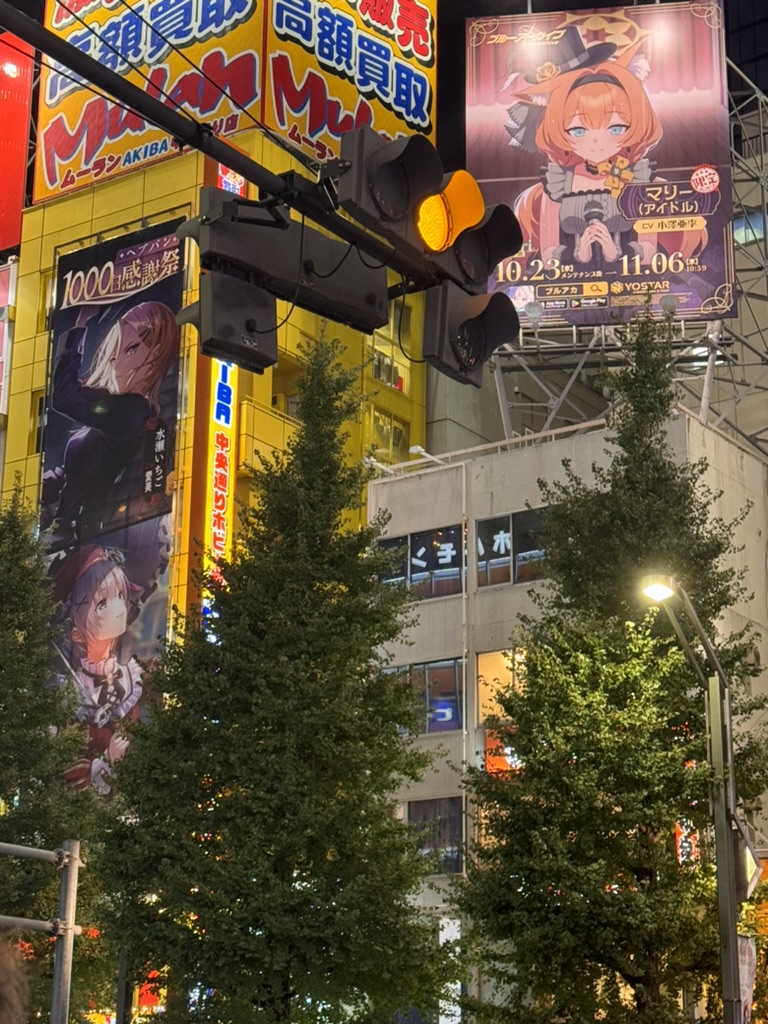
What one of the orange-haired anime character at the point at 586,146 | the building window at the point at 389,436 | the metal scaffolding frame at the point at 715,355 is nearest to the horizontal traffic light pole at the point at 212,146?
the metal scaffolding frame at the point at 715,355

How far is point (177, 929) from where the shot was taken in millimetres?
23469

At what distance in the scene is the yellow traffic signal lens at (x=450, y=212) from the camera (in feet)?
23.0

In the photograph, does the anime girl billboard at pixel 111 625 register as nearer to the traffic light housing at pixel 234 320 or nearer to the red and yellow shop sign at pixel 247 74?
the red and yellow shop sign at pixel 247 74

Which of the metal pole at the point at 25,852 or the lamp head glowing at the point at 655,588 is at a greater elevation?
the lamp head glowing at the point at 655,588

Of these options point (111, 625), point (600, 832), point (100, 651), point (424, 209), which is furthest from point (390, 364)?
point (424, 209)

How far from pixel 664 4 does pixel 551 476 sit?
17.3 metres

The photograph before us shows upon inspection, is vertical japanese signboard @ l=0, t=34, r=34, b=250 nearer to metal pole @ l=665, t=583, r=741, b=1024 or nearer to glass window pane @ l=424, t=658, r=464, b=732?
glass window pane @ l=424, t=658, r=464, b=732

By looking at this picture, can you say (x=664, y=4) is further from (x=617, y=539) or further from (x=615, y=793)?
(x=615, y=793)

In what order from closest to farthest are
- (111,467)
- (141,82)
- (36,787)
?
(36,787) < (111,467) < (141,82)

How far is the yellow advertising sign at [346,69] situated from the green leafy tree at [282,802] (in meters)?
28.7

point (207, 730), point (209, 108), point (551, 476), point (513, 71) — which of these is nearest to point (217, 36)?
point (209, 108)

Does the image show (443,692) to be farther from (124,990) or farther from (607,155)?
(124,990)

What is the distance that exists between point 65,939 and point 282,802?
825cm

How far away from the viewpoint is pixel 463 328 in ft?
24.6
